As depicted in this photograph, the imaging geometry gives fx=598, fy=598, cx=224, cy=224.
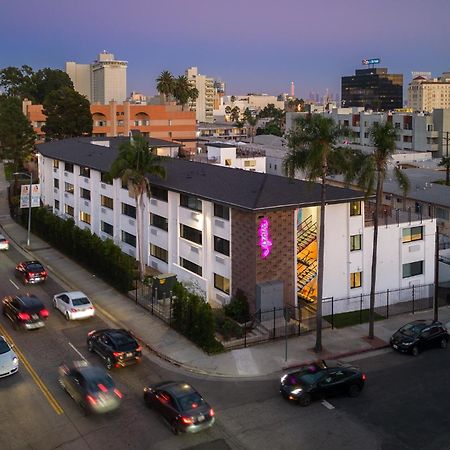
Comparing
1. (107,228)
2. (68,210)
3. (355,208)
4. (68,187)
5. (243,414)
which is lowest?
(243,414)

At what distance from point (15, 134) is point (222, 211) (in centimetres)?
6540

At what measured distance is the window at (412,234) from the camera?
1676 inches

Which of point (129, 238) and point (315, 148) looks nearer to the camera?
point (315, 148)

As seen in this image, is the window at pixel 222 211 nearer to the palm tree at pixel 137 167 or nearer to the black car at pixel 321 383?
the palm tree at pixel 137 167

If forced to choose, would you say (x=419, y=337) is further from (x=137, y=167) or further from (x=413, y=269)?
(x=137, y=167)

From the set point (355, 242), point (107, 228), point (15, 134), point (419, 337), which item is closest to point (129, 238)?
point (107, 228)

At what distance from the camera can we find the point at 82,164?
58.3 meters

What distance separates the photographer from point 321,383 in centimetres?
2598

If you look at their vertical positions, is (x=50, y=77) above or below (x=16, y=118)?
above

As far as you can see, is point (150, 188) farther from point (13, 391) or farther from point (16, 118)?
point (16, 118)

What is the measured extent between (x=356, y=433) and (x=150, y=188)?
2804cm

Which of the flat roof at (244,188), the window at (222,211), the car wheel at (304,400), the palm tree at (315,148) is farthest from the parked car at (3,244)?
the car wheel at (304,400)

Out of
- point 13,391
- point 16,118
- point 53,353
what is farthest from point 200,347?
point 16,118

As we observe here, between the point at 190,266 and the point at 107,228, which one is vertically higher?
the point at 107,228
